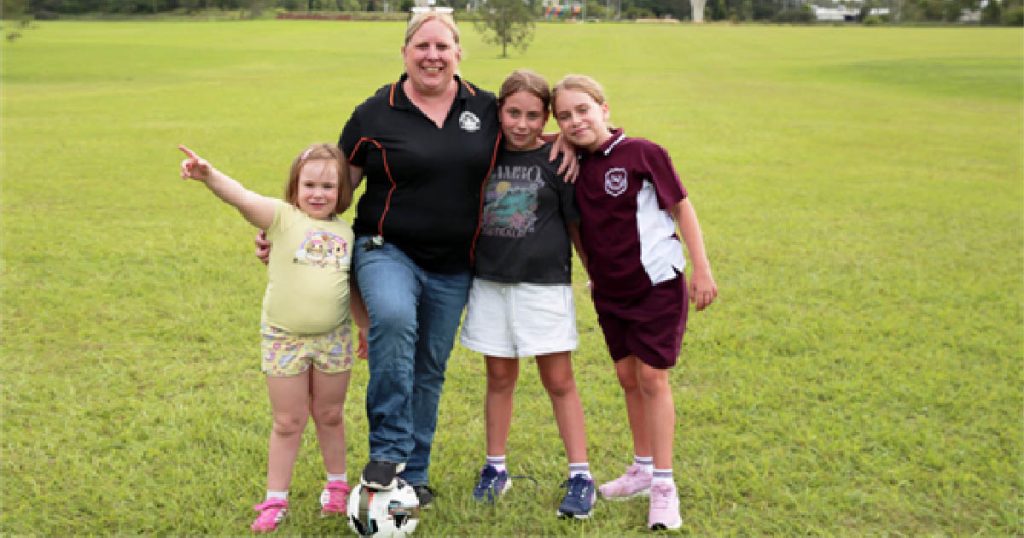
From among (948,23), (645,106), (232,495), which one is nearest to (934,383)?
(232,495)

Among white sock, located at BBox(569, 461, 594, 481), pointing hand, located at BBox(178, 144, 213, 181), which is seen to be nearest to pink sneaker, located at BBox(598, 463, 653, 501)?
white sock, located at BBox(569, 461, 594, 481)

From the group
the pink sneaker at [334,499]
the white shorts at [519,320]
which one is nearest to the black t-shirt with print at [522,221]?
the white shorts at [519,320]

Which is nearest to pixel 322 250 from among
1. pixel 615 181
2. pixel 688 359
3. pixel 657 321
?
pixel 615 181

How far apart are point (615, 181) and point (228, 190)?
55.0 inches

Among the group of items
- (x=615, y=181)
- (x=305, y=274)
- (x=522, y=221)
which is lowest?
(x=305, y=274)

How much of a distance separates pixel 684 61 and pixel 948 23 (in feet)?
175

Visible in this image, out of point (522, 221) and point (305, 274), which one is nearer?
point (305, 274)

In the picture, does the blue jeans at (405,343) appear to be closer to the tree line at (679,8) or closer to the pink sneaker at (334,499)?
the pink sneaker at (334,499)

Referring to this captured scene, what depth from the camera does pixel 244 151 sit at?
1466 centimetres

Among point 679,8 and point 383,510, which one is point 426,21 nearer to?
point 383,510

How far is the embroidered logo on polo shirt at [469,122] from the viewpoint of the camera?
360 cm

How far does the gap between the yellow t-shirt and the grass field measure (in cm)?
79

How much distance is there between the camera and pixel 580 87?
3648mm

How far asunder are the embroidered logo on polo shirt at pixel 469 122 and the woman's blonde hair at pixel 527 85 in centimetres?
13
